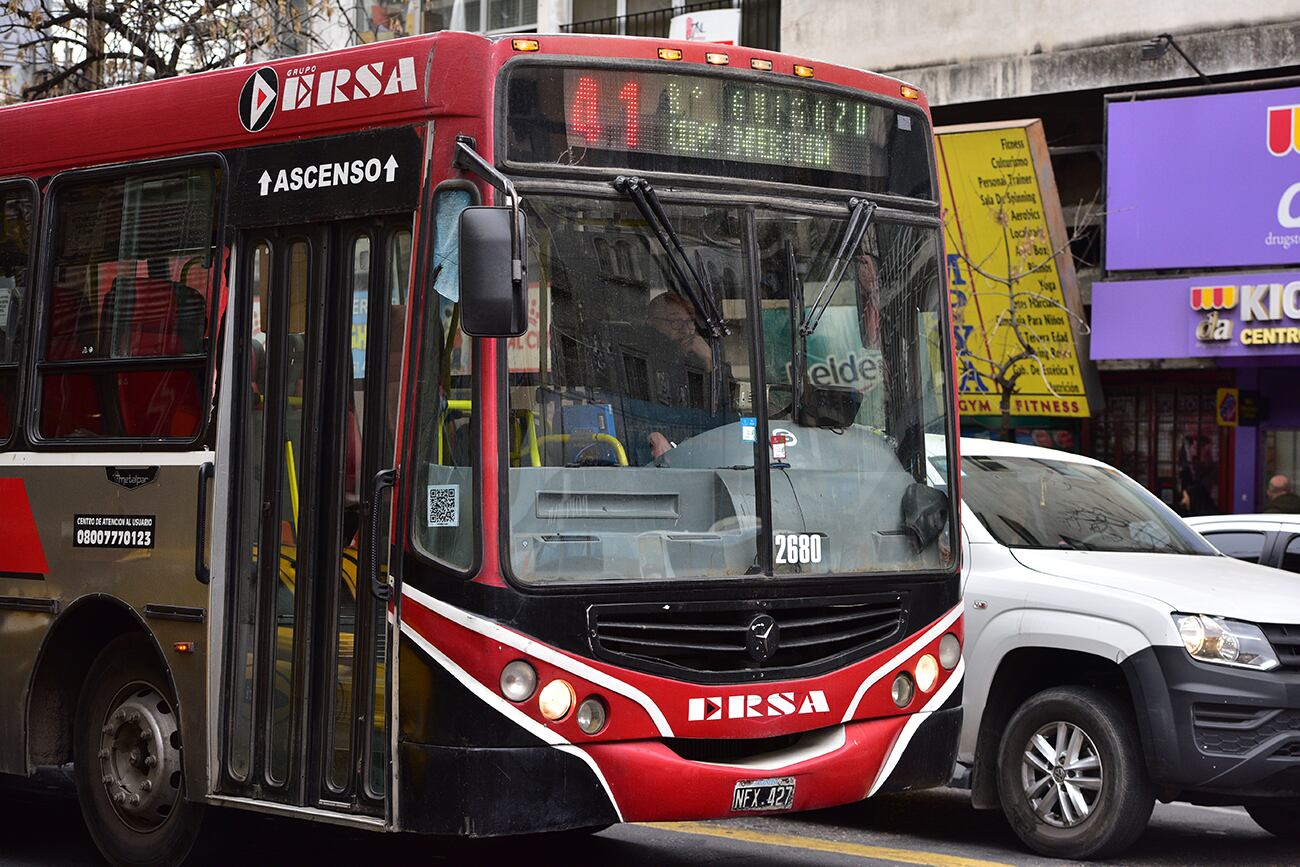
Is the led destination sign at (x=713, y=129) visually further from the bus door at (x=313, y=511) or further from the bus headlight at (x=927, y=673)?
the bus headlight at (x=927, y=673)

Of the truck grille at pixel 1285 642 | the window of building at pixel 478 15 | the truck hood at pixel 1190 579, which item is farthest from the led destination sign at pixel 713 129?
the window of building at pixel 478 15

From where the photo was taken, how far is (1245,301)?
65.6ft

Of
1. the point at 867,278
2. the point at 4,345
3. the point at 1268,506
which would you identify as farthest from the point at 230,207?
the point at 1268,506

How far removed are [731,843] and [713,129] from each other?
3.65 m

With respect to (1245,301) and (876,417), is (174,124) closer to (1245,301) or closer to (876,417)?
(876,417)

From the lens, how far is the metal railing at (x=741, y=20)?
946 inches

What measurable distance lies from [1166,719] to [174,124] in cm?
493

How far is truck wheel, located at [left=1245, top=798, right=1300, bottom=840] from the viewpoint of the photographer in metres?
9.27

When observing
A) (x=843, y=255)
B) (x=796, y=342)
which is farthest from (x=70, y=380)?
(x=843, y=255)

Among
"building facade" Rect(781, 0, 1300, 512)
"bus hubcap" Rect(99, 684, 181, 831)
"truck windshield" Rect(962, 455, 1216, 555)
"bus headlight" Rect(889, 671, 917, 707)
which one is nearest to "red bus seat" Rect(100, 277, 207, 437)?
"bus hubcap" Rect(99, 684, 181, 831)

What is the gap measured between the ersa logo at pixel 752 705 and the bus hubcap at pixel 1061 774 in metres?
2.25

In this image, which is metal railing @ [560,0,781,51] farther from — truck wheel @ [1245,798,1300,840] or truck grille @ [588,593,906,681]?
truck grille @ [588,593,906,681]

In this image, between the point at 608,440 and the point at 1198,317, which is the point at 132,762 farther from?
the point at 1198,317

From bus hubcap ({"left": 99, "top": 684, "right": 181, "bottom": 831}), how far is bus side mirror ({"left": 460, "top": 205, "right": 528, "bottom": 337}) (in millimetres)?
2462
